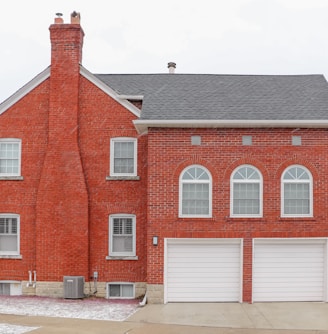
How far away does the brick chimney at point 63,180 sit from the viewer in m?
17.4

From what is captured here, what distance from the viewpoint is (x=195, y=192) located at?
1630cm

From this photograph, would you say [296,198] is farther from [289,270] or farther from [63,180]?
[63,180]

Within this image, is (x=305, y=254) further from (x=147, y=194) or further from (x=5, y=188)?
(x=5, y=188)

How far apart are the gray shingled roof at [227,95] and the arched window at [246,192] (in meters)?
1.87

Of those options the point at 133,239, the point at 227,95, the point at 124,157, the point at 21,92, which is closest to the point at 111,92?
the point at 124,157

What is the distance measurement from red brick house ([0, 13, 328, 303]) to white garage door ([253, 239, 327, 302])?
34mm

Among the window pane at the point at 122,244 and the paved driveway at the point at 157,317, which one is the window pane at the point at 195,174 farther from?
the paved driveway at the point at 157,317

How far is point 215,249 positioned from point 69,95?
25.3 ft

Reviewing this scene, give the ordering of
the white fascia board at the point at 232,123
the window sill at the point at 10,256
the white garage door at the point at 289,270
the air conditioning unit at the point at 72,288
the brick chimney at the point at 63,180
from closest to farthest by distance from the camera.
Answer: the white fascia board at the point at 232,123 → the white garage door at the point at 289,270 → the air conditioning unit at the point at 72,288 → the brick chimney at the point at 63,180 → the window sill at the point at 10,256

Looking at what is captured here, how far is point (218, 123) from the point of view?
15914 mm

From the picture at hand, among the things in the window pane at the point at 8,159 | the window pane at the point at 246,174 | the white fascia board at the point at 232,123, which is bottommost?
the window pane at the point at 246,174

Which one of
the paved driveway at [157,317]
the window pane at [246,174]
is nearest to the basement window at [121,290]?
the paved driveway at [157,317]

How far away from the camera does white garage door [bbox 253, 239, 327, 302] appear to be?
1622cm

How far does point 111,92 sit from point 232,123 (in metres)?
4.88
